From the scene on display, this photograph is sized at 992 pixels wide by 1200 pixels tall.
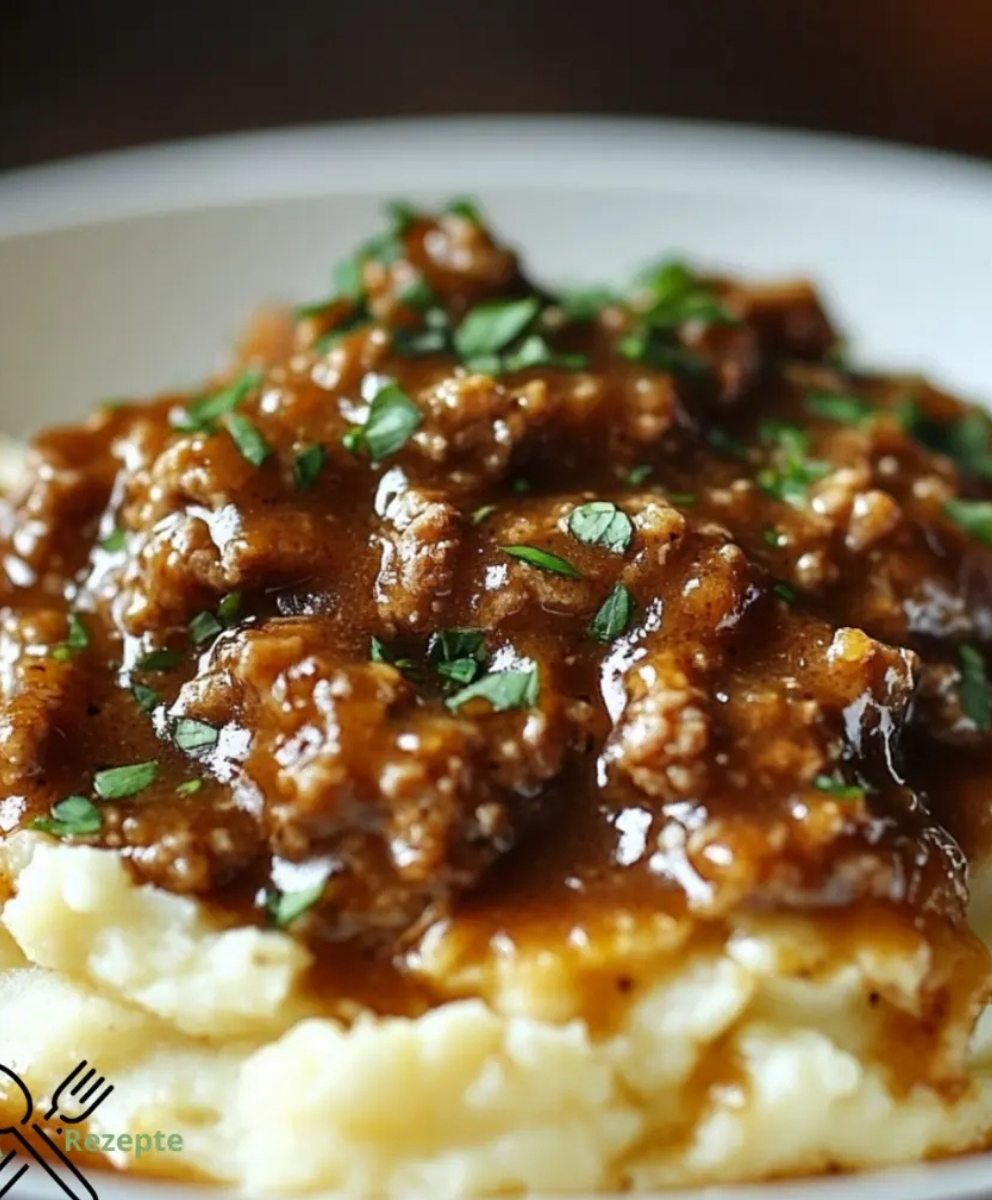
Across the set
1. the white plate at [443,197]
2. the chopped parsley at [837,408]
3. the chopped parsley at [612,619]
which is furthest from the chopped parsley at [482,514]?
the white plate at [443,197]

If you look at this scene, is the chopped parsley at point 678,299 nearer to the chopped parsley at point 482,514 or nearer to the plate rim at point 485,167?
the chopped parsley at point 482,514

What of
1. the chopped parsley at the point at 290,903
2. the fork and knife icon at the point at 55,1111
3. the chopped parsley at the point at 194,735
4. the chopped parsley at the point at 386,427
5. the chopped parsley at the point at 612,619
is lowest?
the fork and knife icon at the point at 55,1111

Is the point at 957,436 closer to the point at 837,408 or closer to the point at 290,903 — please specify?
the point at 837,408

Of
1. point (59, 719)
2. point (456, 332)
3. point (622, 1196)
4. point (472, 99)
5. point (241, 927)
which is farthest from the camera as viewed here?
point (472, 99)

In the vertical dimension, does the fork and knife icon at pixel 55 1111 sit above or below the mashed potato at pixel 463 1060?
below

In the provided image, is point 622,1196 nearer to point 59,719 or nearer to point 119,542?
point 59,719

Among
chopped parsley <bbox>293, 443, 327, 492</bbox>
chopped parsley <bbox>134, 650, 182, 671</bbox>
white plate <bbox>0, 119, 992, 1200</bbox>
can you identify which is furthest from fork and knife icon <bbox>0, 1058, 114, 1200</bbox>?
white plate <bbox>0, 119, 992, 1200</bbox>

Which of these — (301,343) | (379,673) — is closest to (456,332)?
(301,343)
